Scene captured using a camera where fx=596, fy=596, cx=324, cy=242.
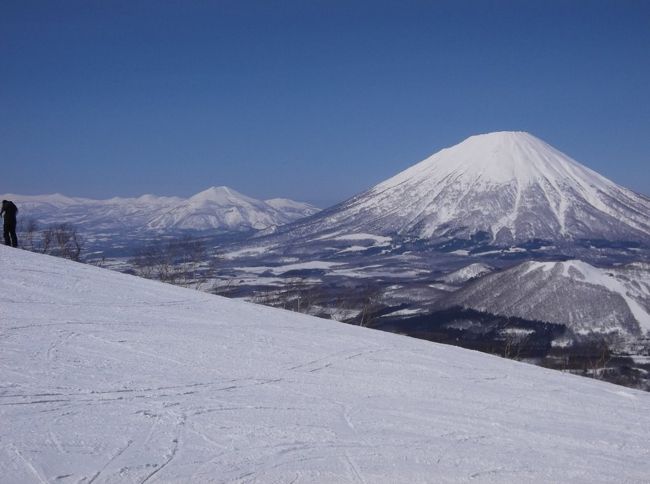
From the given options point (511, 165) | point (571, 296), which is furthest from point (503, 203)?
point (571, 296)

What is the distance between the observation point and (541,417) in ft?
31.2

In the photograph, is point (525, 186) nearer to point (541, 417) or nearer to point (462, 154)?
point (462, 154)

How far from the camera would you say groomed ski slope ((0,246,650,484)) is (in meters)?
6.39

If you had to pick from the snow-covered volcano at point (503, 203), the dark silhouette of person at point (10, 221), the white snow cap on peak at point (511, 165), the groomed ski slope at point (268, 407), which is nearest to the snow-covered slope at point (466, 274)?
the snow-covered volcano at point (503, 203)

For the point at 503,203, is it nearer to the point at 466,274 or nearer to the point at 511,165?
the point at 511,165

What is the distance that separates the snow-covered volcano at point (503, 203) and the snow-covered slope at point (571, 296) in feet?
283

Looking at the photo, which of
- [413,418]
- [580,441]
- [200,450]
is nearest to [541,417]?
[580,441]

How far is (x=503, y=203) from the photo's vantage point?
168125 millimetres

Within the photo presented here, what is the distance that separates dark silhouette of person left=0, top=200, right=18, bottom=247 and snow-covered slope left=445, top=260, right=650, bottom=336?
44006mm

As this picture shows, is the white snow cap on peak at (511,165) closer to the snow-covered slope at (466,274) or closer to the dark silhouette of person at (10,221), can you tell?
the snow-covered slope at (466,274)

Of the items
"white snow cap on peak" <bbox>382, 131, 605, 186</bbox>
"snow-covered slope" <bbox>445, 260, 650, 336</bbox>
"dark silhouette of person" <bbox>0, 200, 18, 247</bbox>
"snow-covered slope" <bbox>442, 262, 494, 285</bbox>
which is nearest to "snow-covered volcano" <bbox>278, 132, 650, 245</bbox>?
"white snow cap on peak" <bbox>382, 131, 605, 186</bbox>

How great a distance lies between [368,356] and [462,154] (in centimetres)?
19379

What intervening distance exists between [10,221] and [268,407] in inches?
641

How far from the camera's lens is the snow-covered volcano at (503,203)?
153000 mm
